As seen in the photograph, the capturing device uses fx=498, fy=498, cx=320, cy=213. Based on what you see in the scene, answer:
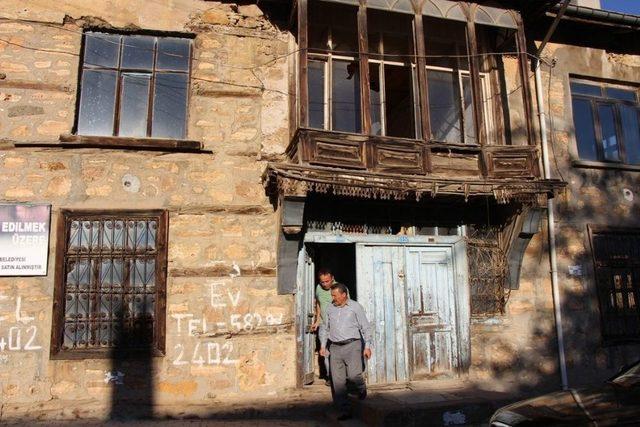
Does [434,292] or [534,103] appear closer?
[434,292]

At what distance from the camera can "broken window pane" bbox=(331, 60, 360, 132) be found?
8109 mm

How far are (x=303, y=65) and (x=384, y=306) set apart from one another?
383 centimetres

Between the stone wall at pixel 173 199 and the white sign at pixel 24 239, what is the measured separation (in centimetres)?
12

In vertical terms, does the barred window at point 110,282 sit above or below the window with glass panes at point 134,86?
below

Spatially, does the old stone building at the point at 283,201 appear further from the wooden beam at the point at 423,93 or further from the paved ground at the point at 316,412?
the paved ground at the point at 316,412

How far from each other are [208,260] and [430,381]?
12.7ft

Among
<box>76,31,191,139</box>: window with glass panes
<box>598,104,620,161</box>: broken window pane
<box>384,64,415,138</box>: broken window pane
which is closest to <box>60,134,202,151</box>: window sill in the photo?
<box>76,31,191,139</box>: window with glass panes

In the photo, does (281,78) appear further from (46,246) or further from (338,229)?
(46,246)

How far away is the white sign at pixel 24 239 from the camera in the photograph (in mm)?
6844

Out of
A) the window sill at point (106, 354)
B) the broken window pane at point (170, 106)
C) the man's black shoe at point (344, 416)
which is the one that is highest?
the broken window pane at point (170, 106)

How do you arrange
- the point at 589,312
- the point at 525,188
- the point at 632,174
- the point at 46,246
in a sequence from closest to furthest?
the point at 46,246
the point at 525,188
the point at 589,312
the point at 632,174

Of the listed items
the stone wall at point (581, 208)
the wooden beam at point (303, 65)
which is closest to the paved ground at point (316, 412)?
the stone wall at point (581, 208)

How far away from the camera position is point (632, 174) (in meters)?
9.29

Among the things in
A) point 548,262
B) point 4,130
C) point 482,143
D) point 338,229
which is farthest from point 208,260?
point 548,262
